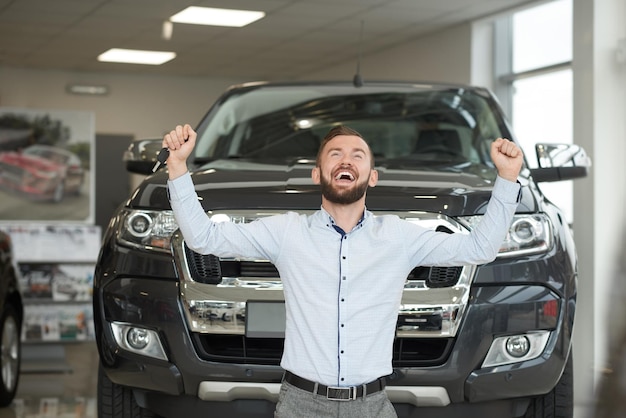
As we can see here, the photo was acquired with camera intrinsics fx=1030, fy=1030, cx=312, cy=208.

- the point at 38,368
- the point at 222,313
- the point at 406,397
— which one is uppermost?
the point at 222,313

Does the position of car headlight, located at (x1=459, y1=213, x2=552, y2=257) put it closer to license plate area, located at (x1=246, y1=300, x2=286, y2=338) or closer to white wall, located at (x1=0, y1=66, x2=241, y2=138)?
license plate area, located at (x1=246, y1=300, x2=286, y2=338)

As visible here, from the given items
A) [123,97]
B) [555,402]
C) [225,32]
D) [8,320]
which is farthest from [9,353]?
[123,97]

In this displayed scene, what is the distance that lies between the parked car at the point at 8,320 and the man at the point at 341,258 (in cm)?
313

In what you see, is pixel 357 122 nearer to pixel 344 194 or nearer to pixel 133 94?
pixel 344 194

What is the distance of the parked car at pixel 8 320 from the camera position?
17.0 ft

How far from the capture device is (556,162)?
3773mm

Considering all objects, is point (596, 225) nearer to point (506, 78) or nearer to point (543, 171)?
point (506, 78)

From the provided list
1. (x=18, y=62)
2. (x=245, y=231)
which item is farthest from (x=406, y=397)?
(x=18, y=62)

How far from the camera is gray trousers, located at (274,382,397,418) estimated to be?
7.25 ft

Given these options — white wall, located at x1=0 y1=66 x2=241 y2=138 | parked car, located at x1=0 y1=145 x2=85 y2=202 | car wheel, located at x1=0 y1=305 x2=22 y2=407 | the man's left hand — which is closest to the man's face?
the man's left hand

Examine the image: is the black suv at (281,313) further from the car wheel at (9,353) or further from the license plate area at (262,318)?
the car wheel at (9,353)

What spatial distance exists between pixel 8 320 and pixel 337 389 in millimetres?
3565

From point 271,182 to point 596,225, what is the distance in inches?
258

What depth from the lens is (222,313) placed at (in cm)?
289
